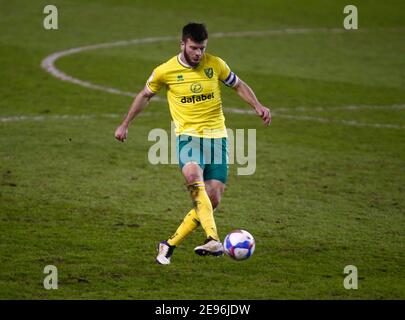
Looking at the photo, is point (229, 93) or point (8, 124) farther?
point (229, 93)

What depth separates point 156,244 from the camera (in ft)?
30.8

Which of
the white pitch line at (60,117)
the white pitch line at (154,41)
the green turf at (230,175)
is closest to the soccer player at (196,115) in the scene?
the green turf at (230,175)

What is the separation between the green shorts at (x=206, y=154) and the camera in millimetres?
8875

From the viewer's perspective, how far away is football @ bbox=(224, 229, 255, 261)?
27.6ft

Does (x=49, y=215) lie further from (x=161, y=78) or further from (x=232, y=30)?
(x=232, y=30)

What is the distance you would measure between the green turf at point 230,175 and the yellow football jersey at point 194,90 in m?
1.27

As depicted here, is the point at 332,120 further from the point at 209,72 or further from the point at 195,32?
the point at 195,32

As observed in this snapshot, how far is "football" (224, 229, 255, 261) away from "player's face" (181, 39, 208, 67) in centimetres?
169

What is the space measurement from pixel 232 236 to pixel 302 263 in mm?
830

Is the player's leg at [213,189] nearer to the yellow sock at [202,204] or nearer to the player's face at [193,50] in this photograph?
the yellow sock at [202,204]

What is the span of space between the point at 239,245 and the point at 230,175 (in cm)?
411

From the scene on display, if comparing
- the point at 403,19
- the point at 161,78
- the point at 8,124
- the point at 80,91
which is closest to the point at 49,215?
the point at 161,78

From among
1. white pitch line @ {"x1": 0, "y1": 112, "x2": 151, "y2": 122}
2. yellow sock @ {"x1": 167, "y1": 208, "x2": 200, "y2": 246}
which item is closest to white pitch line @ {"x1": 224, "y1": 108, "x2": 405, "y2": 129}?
white pitch line @ {"x1": 0, "y1": 112, "x2": 151, "y2": 122}

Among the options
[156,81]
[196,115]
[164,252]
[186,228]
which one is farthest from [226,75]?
[164,252]
